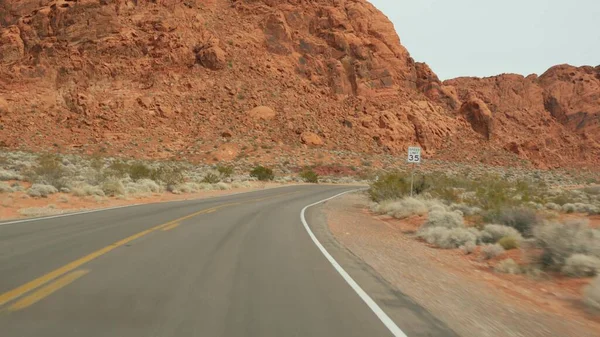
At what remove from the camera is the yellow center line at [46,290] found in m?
5.02

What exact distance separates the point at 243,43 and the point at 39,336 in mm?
71156

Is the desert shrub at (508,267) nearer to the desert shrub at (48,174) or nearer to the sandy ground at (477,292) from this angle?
the sandy ground at (477,292)

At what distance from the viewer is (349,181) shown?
5469 centimetres

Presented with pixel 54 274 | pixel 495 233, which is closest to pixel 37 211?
pixel 54 274

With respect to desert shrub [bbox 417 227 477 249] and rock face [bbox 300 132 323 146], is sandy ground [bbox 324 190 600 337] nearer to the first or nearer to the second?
desert shrub [bbox 417 227 477 249]

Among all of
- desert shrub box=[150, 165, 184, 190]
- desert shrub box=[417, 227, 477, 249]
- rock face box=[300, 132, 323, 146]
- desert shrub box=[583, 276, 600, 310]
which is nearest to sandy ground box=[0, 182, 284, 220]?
desert shrub box=[150, 165, 184, 190]

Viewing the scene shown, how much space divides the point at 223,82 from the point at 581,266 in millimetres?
62746

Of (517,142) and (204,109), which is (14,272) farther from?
(517,142)

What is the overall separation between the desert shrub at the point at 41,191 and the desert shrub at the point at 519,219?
58.7ft

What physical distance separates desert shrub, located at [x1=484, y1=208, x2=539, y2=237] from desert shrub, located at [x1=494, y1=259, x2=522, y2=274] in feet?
12.7

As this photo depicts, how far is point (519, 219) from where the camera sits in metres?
13.2

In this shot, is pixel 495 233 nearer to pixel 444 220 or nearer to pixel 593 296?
pixel 444 220

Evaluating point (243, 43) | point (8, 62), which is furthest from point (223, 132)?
point (8, 62)

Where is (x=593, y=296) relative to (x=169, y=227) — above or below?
below
